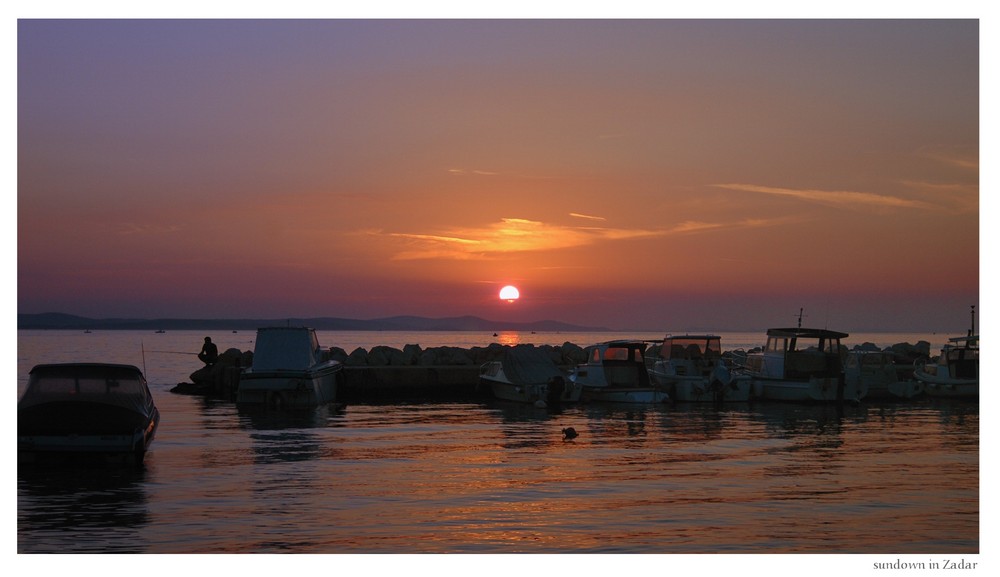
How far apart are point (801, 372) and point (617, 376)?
8.22 m

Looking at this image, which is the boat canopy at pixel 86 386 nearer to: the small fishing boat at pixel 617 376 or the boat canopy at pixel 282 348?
the boat canopy at pixel 282 348

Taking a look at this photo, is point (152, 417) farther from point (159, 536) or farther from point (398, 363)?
point (398, 363)

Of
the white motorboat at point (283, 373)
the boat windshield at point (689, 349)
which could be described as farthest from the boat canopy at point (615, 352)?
the white motorboat at point (283, 373)

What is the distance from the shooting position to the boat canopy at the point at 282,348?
4025 cm

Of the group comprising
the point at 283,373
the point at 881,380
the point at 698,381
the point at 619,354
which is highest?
the point at 619,354

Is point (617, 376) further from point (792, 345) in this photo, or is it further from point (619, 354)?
point (792, 345)

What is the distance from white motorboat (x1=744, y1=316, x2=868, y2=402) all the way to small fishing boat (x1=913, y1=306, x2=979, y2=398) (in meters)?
4.90

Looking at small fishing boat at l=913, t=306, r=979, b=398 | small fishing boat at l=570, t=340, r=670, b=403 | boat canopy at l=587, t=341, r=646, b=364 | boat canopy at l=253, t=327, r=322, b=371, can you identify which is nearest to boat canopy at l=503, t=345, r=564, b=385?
small fishing boat at l=570, t=340, r=670, b=403

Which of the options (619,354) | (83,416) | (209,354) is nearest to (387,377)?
(209,354)

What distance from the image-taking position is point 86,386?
71.9ft

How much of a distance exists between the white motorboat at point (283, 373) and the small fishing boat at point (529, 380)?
27.7 ft

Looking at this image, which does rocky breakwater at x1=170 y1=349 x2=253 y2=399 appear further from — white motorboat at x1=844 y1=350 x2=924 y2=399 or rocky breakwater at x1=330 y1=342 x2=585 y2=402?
white motorboat at x1=844 y1=350 x2=924 y2=399

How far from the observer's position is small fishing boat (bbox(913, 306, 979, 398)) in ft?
152

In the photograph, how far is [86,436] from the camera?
20562mm
